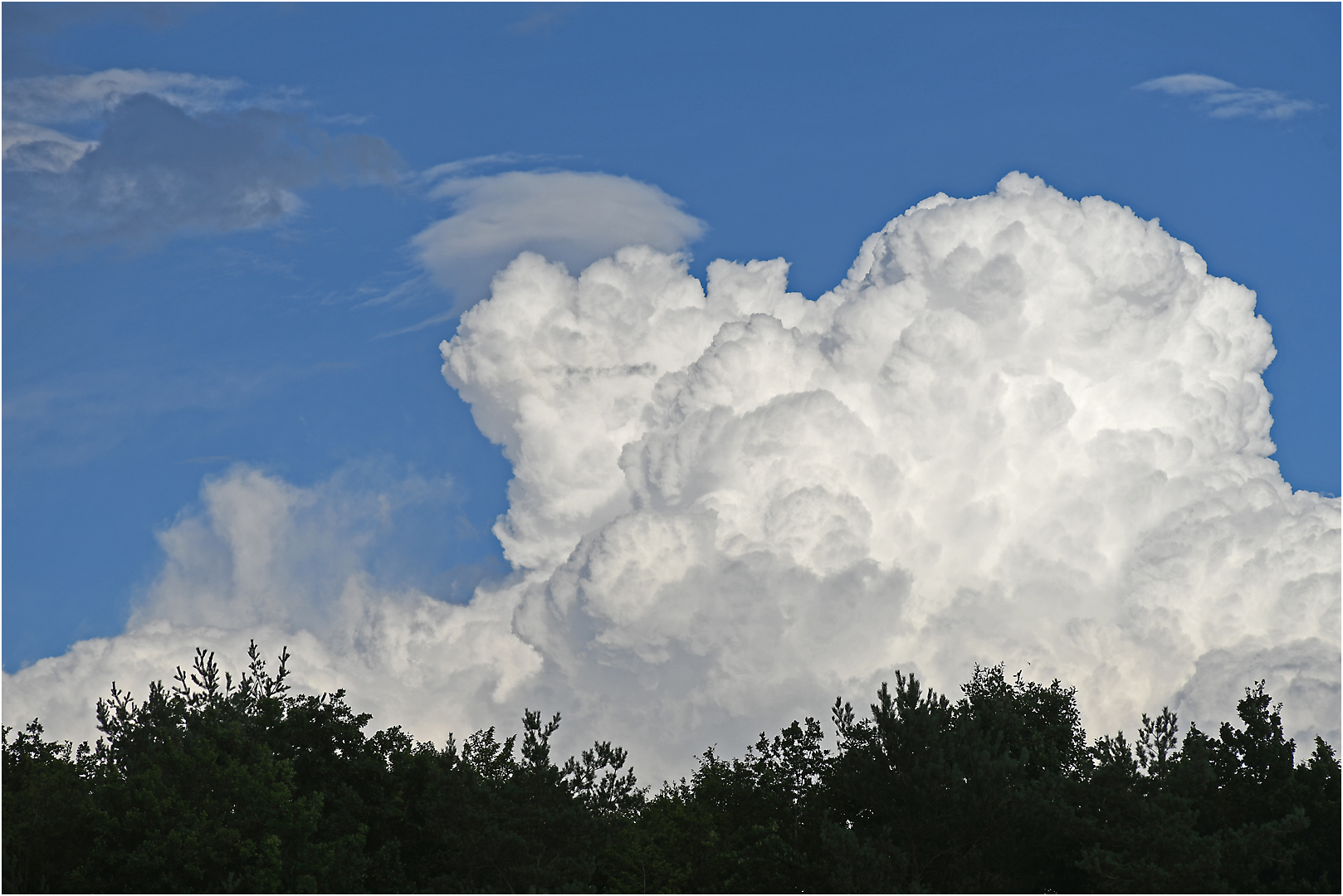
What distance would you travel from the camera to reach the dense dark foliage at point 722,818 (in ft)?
163

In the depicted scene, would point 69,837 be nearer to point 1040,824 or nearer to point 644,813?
point 644,813

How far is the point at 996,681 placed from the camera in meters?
77.6

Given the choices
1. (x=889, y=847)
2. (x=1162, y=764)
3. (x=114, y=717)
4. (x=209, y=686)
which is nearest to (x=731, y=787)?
(x=889, y=847)

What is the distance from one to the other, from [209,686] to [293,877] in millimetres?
17469

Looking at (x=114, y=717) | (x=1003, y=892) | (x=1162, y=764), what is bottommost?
(x=1003, y=892)

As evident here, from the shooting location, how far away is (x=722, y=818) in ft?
206

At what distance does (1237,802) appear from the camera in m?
53.6

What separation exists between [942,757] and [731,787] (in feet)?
41.2

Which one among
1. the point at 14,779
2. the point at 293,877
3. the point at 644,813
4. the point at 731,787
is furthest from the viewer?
the point at 644,813

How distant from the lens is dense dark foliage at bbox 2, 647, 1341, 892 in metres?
49.5

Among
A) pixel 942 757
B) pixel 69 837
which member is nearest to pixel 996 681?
pixel 942 757

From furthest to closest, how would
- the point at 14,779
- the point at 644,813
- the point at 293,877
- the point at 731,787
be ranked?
1. the point at 644,813
2. the point at 731,787
3. the point at 14,779
4. the point at 293,877

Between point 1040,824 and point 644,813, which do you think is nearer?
point 1040,824

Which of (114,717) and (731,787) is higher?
(114,717)
